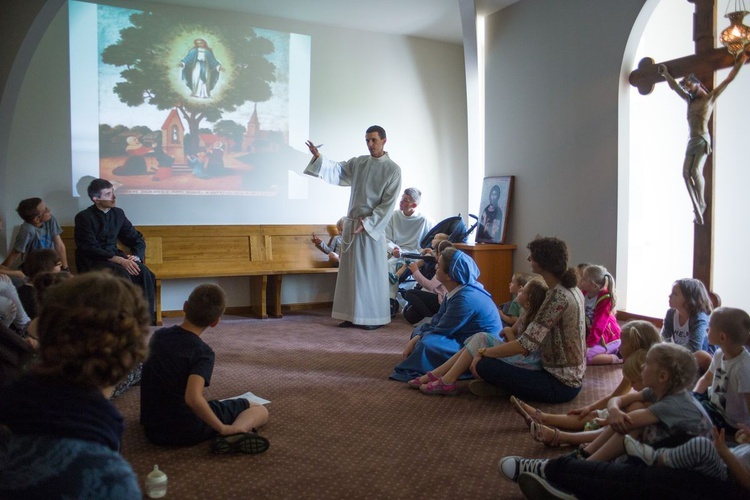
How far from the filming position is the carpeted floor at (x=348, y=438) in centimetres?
245

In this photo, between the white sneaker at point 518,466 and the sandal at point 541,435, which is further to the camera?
the sandal at point 541,435

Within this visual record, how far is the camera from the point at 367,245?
5867 mm

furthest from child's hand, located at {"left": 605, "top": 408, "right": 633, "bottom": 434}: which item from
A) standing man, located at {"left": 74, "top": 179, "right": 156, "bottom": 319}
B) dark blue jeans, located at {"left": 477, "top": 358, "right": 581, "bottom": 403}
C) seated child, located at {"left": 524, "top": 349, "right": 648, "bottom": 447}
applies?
standing man, located at {"left": 74, "top": 179, "right": 156, "bottom": 319}

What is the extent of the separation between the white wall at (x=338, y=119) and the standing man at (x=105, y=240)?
54 cm

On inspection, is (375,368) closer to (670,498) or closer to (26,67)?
(670,498)

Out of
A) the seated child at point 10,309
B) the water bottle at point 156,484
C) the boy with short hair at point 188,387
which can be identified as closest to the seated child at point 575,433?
the boy with short hair at point 188,387

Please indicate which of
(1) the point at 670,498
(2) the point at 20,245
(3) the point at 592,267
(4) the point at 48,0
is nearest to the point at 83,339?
(1) the point at 670,498

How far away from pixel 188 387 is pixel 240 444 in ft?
1.12

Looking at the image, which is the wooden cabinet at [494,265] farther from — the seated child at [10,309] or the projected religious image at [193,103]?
the seated child at [10,309]

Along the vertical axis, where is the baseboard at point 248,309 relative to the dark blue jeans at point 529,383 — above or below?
below

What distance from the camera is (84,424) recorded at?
112cm

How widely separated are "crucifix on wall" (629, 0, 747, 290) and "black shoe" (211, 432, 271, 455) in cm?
326

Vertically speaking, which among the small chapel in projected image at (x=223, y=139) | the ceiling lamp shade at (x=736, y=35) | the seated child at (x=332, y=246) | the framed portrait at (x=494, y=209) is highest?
the ceiling lamp shade at (x=736, y=35)

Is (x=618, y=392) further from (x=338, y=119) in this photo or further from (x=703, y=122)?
(x=338, y=119)
